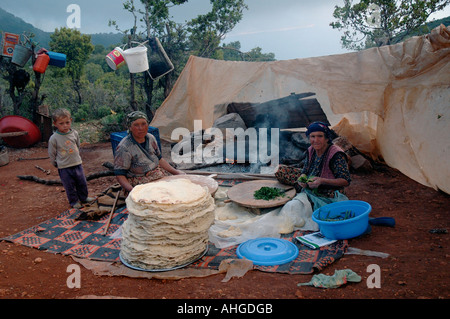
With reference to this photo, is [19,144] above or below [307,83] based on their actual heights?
below

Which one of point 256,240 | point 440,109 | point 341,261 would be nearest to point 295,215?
point 256,240

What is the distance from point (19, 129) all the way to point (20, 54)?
1784mm

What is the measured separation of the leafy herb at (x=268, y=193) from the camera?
355 cm

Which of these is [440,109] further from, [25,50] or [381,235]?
[25,50]

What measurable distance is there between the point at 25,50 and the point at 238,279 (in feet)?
26.0

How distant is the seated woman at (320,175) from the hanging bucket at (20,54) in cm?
742

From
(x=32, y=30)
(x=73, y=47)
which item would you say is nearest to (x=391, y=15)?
(x=73, y=47)

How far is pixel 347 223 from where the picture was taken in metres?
2.63

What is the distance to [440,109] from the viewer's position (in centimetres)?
379

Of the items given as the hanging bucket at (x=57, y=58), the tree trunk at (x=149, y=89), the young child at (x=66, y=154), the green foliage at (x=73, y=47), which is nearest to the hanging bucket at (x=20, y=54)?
the hanging bucket at (x=57, y=58)

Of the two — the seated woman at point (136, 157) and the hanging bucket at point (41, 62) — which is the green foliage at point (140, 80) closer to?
the hanging bucket at point (41, 62)

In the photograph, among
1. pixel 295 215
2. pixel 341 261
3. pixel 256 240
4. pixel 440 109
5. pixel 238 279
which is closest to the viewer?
pixel 238 279

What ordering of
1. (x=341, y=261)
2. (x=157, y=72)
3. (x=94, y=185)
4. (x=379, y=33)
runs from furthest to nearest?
(x=379, y=33), (x=157, y=72), (x=94, y=185), (x=341, y=261)

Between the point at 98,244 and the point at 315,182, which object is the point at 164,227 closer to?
the point at 98,244
